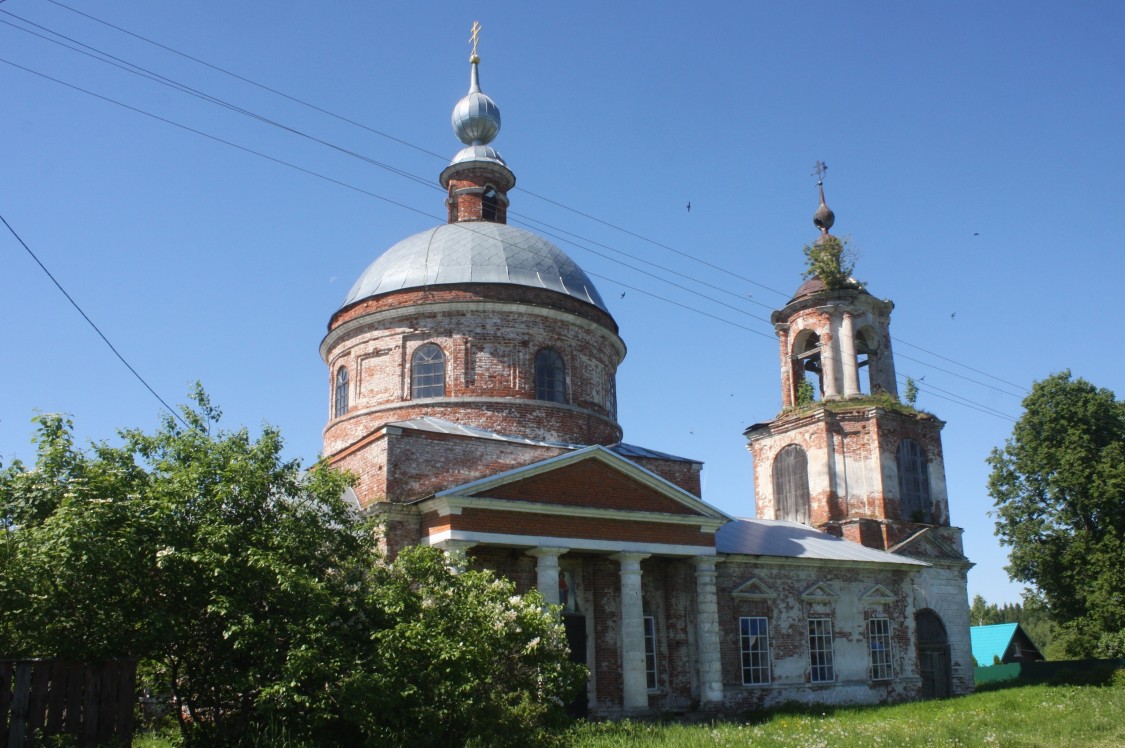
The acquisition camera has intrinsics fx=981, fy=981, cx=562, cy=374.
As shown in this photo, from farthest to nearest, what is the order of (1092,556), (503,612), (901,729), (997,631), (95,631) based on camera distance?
1. (997,631)
2. (1092,556)
3. (901,729)
4. (503,612)
5. (95,631)

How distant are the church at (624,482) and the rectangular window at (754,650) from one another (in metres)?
0.05

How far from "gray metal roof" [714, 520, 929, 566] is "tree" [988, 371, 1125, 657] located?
632 cm

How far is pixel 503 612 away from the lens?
12.0 meters

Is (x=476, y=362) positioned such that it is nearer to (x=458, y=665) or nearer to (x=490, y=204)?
(x=490, y=204)

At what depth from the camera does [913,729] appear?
13.9 meters

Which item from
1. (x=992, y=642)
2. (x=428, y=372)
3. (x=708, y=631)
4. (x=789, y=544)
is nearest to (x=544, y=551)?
(x=708, y=631)

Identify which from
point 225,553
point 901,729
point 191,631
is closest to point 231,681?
point 191,631

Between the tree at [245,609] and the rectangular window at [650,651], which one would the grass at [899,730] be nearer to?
the tree at [245,609]

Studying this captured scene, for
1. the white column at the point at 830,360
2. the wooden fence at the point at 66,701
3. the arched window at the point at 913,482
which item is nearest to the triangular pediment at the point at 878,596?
the arched window at the point at 913,482

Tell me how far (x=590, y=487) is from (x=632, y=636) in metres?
2.68

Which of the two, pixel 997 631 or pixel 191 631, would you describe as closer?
pixel 191 631

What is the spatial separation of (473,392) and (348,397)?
9.99ft

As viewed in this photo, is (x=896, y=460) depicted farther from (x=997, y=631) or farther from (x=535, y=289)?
(x=997, y=631)

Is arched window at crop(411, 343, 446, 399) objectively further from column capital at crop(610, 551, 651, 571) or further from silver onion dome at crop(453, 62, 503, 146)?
silver onion dome at crop(453, 62, 503, 146)
